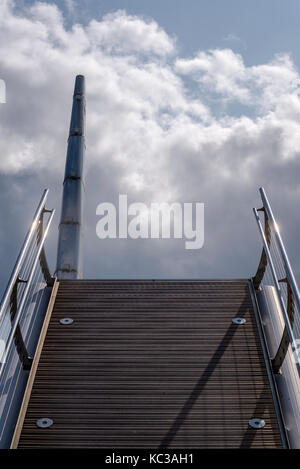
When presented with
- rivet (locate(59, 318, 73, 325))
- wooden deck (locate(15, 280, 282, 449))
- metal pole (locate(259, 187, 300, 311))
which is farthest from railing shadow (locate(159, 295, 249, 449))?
rivet (locate(59, 318, 73, 325))

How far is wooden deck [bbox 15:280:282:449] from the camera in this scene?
3.69 meters

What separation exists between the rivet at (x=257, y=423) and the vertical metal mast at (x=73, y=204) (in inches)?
267

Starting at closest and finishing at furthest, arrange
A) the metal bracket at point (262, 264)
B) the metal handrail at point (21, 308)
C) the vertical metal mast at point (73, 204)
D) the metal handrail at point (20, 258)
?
the metal handrail at point (21, 308) → the metal handrail at point (20, 258) → the metal bracket at point (262, 264) → the vertical metal mast at point (73, 204)

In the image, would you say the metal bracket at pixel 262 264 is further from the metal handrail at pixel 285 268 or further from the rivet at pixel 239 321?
the rivet at pixel 239 321

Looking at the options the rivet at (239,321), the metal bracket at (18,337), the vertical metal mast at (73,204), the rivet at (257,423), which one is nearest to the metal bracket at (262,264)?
the rivet at (239,321)

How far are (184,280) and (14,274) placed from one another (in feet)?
7.46

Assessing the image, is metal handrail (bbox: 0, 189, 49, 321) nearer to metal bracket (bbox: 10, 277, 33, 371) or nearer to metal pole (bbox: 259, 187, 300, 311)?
metal bracket (bbox: 10, 277, 33, 371)

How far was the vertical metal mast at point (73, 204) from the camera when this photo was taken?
10375mm

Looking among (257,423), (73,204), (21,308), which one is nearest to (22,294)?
(21,308)

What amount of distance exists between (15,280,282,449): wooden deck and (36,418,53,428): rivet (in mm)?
29
